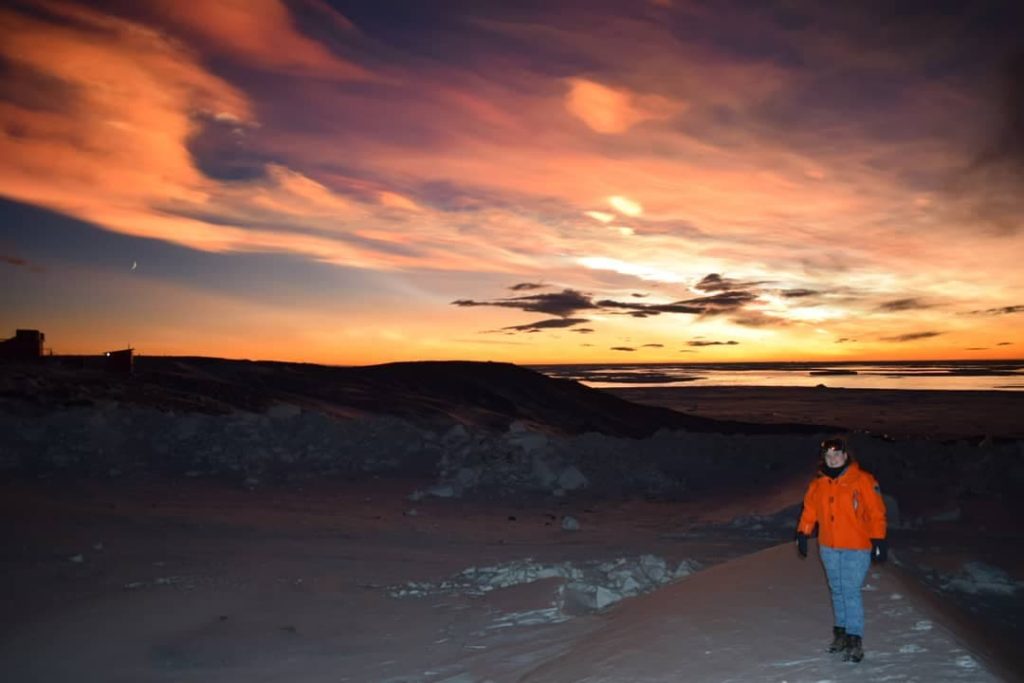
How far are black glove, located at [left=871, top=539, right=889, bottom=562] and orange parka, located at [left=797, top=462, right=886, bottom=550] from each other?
0.04m

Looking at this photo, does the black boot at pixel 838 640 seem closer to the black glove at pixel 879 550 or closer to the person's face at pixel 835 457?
the black glove at pixel 879 550

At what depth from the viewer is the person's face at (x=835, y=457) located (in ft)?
16.2

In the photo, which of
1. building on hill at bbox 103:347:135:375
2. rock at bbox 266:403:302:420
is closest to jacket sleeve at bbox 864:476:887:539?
rock at bbox 266:403:302:420

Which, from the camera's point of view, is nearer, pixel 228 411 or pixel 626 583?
pixel 626 583

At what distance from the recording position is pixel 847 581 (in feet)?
16.0

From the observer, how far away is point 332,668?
5934 millimetres

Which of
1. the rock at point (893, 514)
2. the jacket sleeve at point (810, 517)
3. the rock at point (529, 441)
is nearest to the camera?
the jacket sleeve at point (810, 517)

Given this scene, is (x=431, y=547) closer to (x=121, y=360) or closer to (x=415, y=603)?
(x=415, y=603)

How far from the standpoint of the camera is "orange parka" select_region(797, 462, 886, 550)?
15.7ft

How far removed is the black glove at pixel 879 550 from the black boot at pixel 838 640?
490mm

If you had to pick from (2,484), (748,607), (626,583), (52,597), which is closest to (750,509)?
(626,583)

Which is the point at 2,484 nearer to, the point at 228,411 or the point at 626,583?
the point at 228,411

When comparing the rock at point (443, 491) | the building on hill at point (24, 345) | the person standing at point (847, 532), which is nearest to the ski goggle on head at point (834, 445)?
the person standing at point (847, 532)

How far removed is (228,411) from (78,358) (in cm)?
1724
